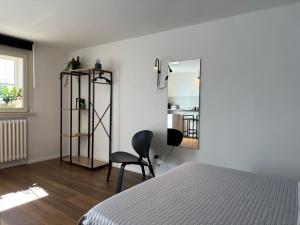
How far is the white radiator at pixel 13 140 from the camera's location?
359 centimetres

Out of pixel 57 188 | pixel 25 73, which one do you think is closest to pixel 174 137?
pixel 57 188

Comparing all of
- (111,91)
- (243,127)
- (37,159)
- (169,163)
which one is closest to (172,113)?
(169,163)

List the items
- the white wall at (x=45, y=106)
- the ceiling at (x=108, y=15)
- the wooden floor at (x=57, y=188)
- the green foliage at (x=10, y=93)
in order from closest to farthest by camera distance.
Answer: the wooden floor at (x=57, y=188) → the ceiling at (x=108, y=15) → the green foliage at (x=10, y=93) → the white wall at (x=45, y=106)

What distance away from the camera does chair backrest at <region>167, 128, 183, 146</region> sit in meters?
3.16

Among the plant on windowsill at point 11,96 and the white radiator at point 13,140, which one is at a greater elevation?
the plant on windowsill at point 11,96

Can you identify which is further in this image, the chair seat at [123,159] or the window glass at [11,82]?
the window glass at [11,82]

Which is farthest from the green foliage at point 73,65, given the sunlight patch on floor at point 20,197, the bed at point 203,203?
the bed at point 203,203

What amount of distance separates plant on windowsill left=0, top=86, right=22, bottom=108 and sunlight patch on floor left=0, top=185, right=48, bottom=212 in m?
1.65

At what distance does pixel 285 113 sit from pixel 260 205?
147 centimetres

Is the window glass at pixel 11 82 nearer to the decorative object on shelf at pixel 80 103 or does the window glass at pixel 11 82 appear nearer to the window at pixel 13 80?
the window at pixel 13 80

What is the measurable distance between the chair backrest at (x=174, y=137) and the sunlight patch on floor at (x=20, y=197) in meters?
1.77

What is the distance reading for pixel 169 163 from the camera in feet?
10.8

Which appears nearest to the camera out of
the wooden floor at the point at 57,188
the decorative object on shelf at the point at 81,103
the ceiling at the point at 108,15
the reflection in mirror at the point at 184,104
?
the wooden floor at the point at 57,188

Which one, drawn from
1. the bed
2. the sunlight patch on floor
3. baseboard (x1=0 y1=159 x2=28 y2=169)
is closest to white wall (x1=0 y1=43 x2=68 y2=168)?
baseboard (x1=0 y1=159 x2=28 y2=169)
